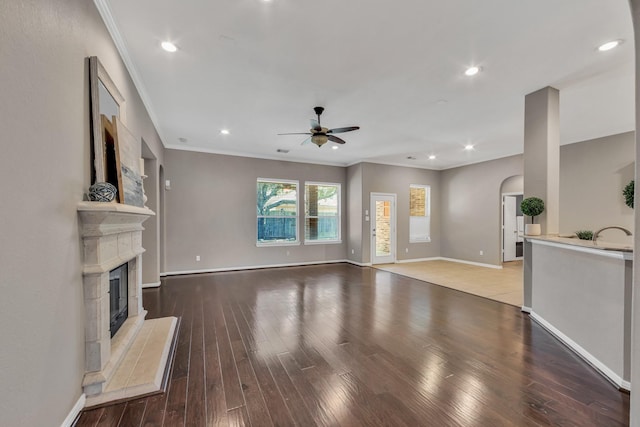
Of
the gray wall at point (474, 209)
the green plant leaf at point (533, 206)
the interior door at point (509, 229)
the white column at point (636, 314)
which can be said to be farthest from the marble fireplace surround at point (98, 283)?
the interior door at point (509, 229)

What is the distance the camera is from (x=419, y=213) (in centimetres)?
867

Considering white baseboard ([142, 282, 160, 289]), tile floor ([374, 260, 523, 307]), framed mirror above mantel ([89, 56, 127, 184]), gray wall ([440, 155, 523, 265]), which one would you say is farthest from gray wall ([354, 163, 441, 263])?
framed mirror above mantel ([89, 56, 127, 184])

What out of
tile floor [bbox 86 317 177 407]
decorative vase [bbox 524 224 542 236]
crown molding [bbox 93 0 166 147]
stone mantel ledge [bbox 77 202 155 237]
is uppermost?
crown molding [bbox 93 0 166 147]

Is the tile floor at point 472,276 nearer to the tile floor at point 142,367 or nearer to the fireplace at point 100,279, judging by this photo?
the tile floor at point 142,367

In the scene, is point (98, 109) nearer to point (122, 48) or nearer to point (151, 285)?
point (122, 48)

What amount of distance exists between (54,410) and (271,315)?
2.30m

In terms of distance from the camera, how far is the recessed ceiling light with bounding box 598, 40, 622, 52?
2.56 m

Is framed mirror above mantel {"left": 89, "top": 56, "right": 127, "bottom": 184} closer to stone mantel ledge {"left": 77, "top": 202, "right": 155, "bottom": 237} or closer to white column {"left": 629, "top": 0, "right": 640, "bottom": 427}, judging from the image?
stone mantel ledge {"left": 77, "top": 202, "right": 155, "bottom": 237}

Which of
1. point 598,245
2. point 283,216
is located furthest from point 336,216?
point 598,245

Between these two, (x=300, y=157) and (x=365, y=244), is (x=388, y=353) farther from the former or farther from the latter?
(x=300, y=157)

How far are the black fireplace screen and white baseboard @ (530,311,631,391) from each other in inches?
171

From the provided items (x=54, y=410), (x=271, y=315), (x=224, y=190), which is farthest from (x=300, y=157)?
(x=54, y=410)

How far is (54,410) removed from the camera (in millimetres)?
1496

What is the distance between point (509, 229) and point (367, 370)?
27.0 ft
